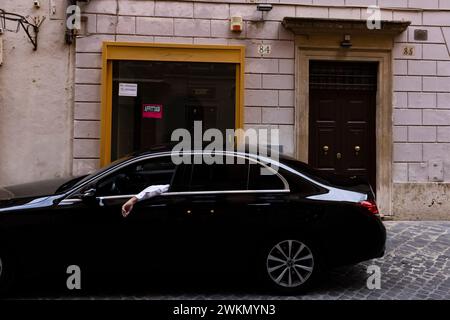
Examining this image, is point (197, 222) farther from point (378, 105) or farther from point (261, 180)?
point (378, 105)

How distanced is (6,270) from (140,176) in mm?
1599

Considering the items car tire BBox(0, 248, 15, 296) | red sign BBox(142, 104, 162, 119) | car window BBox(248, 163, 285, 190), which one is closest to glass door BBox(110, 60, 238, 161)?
red sign BBox(142, 104, 162, 119)

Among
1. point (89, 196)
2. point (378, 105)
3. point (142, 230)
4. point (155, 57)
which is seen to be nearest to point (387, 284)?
point (142, 230)

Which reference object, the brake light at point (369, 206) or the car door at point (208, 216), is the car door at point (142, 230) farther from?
the brake light at point (369, 206)

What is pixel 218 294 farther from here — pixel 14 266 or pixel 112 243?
pixel 14 266

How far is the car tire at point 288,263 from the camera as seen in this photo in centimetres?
517

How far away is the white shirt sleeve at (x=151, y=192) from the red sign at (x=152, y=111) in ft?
13.1

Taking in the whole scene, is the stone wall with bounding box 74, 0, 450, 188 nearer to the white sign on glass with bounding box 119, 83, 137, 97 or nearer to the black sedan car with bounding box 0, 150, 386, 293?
the white sign on glass with bounding box 119, 83, 137, 97

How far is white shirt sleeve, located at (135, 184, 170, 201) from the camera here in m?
5.04

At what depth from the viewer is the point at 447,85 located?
917cm

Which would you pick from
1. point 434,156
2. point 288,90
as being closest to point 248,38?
point 288,90

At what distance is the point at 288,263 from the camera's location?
5184mm

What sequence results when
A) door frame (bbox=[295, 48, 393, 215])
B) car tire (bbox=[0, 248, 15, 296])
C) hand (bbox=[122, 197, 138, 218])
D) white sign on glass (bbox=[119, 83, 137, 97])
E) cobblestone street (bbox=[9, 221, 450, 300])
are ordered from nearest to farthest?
car tire (bbox=[0, 248, 15, 296]) → hand (bbox=[122, 197, 138, 218]) → cobblestone street (bbox=[9, 221, 450, 300]) → white sign on glass (bbox=[119, 83, 137, 97]) → door frame (bbox=[295, 48, 393, 215])

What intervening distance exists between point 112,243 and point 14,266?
97 cm
